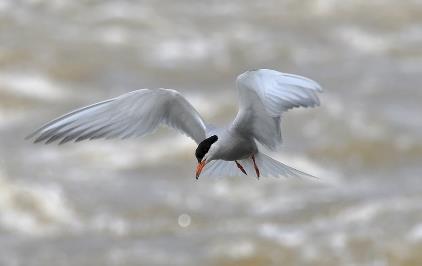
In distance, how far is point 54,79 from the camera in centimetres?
1014

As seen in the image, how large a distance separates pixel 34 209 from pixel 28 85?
1646 millimetres

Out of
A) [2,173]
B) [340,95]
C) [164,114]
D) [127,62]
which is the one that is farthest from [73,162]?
[164,114]

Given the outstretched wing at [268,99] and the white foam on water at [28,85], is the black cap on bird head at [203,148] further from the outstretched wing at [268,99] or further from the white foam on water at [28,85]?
the white foam on water at [28,85]

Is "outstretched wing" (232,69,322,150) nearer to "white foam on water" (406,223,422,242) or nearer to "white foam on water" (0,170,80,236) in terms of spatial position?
"white foam on water" (406,223,422,242)

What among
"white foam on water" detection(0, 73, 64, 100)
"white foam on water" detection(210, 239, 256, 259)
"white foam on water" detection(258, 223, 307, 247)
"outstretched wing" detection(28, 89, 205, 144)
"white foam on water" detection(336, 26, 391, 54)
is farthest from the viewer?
"white foam on water" detection(336, 26, 391, 54)

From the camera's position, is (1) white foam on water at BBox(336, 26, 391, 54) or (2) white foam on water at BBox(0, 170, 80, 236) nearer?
(2) white foam on water at BBox(0, 170, 80, 236)

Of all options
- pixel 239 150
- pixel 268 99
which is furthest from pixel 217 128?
pixel 268 99

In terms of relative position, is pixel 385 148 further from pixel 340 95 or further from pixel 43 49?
pixel 43 49

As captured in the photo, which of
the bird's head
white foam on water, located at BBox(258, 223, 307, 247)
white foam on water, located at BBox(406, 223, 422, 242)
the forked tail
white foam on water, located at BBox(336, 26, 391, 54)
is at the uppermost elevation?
white foam on water, located at BBox(336, 26, 391, 54)

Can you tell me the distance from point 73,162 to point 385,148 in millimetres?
2384

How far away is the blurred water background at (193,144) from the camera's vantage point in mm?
8156

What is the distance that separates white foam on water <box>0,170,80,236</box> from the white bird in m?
5.45

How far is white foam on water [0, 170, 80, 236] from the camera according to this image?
27.9ft

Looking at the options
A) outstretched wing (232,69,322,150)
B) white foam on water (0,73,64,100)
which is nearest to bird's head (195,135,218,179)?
outstretched wing (232,69,322,150)
